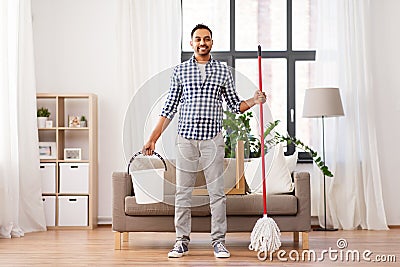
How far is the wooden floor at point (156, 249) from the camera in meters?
4.27

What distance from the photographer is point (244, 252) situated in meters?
4.69

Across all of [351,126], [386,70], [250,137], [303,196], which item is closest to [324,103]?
[351,126]

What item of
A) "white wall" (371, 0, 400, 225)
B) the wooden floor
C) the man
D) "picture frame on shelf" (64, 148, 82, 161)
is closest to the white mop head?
the wooden floor

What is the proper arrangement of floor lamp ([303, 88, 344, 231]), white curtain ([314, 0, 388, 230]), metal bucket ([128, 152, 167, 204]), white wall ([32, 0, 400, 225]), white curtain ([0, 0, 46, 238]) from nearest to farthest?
metal bucket ([128, 152, 167, 204])
white curtain ([0, 0, 46, 238])
floor lamp ([303, 88, 344, 231])
white curtain ([314, 0, 388, 230])
white wall ([32, 0, 400, 225])

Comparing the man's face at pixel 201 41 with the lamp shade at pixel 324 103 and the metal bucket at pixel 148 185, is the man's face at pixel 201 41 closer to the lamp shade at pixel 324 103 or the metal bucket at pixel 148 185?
the metal bucket at pixel 148 185

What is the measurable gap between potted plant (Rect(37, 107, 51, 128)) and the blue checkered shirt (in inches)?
89.5

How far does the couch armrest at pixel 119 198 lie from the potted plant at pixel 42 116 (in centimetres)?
178

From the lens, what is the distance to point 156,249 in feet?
16.1

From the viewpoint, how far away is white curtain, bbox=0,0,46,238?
227 inches

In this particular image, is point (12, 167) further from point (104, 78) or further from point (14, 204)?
point (104, 78)

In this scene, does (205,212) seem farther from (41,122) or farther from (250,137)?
(41,122)

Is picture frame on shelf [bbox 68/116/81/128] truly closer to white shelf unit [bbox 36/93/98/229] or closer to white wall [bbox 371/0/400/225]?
white shelf unit [bbox 36/93/98/229]

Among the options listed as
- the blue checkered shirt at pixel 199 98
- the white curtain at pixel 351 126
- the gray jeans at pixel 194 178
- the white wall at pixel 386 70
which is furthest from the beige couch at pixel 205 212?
the white wall at pixel 386 70

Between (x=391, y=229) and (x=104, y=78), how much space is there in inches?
115
